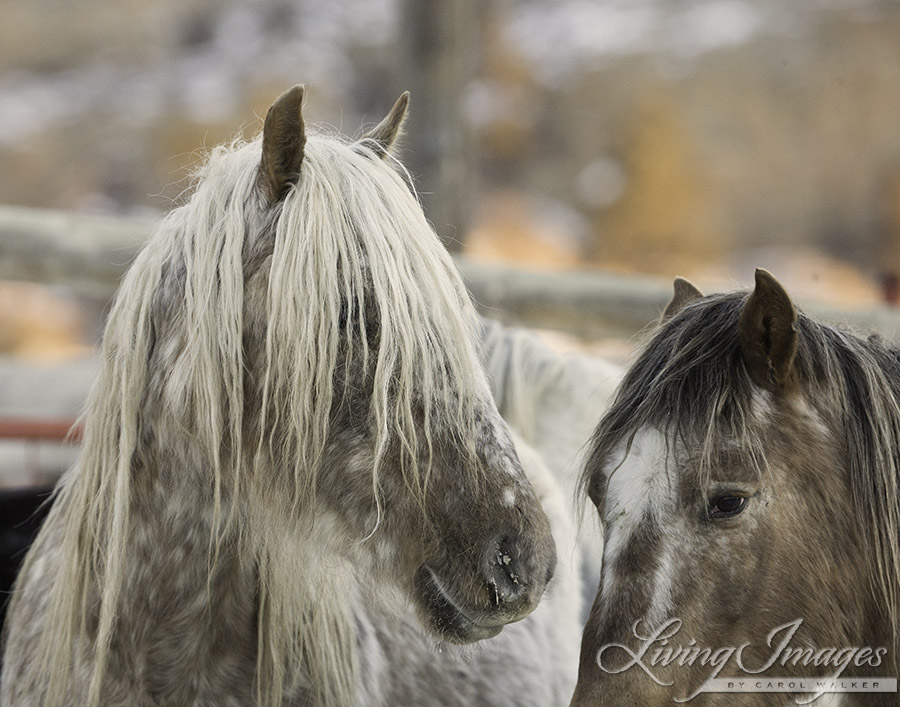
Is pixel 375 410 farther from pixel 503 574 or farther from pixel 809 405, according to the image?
pixel 809 405

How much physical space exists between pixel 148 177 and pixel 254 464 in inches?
492

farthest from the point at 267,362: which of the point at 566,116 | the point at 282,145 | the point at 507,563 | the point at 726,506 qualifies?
the point at 566,116

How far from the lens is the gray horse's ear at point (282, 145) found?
4.67ft

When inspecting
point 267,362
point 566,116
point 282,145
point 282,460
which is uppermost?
point 566,116

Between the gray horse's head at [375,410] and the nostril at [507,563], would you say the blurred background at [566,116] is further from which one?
the nostril at [507,563]

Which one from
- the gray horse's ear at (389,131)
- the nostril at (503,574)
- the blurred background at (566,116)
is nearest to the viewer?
the nostril at (503,574)

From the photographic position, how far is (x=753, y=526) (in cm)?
144

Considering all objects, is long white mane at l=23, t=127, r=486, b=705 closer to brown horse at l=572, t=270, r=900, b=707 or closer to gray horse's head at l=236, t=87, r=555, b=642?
gray horse's head at l=236, t=87, r=555, b=642

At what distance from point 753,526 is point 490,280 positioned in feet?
8.55

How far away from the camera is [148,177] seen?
1302 cm

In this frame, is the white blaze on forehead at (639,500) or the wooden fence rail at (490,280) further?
the wooden fence rail at (490,280)

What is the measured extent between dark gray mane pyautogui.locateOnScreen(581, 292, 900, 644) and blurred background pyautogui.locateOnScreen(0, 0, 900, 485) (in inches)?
367

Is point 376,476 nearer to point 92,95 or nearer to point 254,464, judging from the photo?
point 254,464

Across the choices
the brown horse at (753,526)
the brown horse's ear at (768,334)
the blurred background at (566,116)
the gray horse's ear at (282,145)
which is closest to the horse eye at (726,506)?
the brown horse at (753,526)
